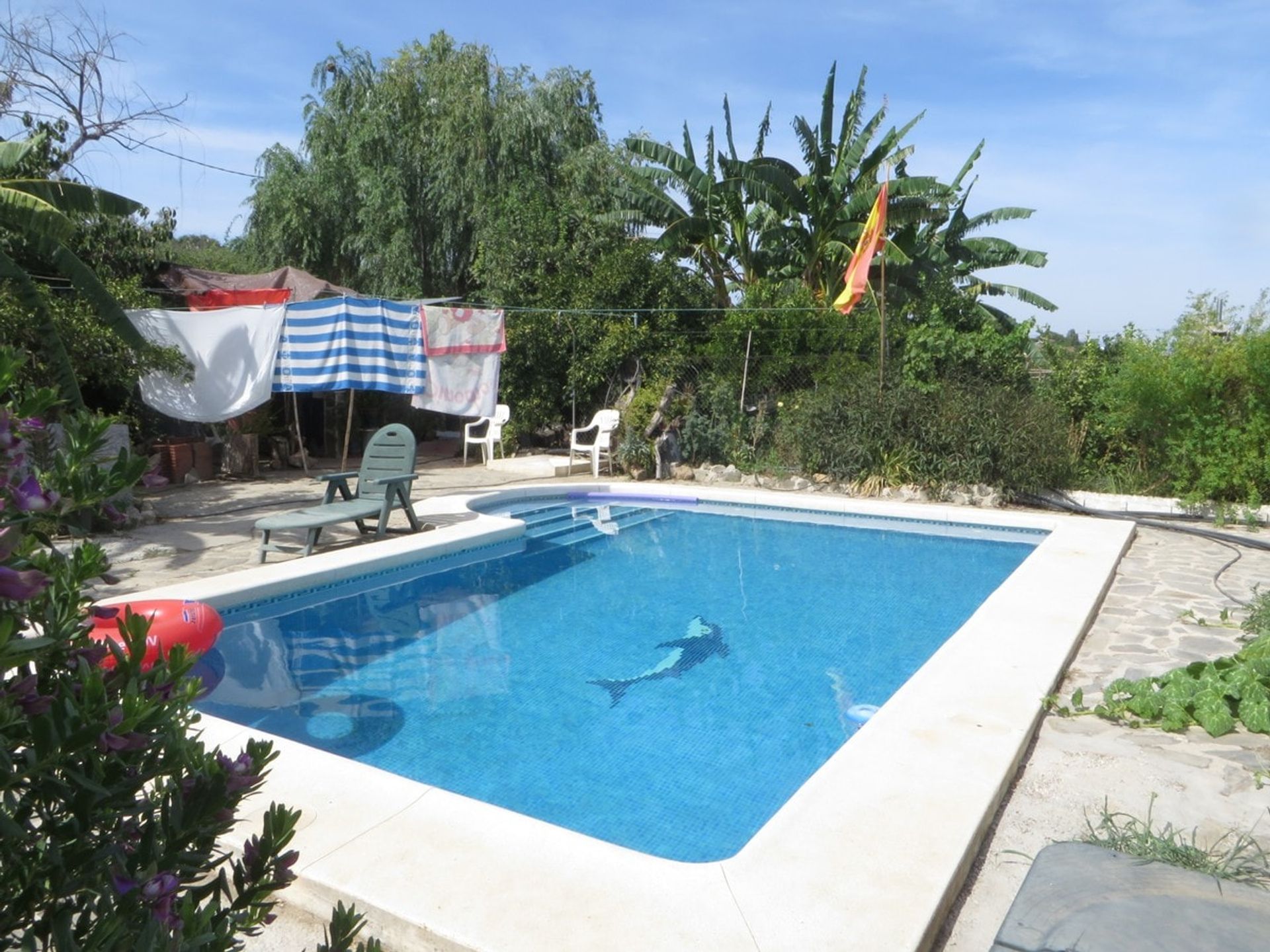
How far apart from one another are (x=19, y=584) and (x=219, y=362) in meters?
12.0

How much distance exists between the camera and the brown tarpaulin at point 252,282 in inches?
569

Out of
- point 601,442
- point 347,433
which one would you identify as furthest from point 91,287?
point 601,442

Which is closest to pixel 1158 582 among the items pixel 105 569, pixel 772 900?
pixel 772 900

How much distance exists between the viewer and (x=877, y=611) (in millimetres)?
7832

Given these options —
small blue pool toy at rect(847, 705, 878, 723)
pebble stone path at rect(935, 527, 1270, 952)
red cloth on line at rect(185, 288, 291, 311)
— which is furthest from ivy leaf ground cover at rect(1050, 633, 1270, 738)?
red cloth on line at rect(185, 288, 291, 311)

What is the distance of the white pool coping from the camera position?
286 centimetres

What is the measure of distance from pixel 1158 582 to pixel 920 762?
496 cm

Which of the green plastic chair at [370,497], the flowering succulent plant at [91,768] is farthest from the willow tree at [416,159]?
the flowering succulent plant at [91,768]

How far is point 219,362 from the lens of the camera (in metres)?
12.1

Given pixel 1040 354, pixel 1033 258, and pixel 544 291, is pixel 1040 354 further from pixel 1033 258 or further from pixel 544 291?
pixel 544 291

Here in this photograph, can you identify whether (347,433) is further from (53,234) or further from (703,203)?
(703,203)

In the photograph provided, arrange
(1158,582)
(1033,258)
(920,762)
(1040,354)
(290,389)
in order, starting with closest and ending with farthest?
(920,762), (1158,582), (290,389), (1040,354), (1033,258)

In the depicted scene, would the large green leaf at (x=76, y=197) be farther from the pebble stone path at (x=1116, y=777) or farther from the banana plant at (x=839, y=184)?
the banana plant at (x=839, y=184)

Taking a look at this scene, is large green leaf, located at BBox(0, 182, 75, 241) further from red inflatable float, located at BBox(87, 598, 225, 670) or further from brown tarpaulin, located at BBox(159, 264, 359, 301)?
brown tarpaulin, located at BBox(159, 264, 359, 301)
